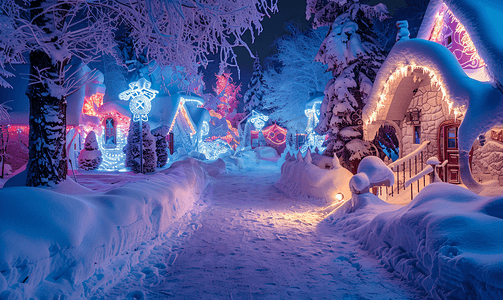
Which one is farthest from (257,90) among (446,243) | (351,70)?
(446,243)

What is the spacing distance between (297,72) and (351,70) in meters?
10.5

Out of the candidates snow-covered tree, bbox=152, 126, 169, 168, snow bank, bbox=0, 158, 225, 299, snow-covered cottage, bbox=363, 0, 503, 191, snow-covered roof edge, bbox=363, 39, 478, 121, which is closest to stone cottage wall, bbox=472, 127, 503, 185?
snow-covered cottage, bbox=363, 0, 503, 191

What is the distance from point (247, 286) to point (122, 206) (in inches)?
91.8

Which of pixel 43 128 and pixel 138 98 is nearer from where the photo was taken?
Result: pixel 43 128

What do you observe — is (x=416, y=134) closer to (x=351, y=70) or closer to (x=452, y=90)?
(x=351, y=70)

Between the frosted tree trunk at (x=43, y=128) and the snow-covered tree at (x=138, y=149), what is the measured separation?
8993mm

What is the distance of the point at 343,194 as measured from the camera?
27.4ft

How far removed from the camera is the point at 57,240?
2.69 m

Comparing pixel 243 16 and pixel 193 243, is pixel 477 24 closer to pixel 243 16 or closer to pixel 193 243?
pixel 243 16

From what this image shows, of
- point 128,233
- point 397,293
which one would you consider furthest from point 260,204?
point 397,293

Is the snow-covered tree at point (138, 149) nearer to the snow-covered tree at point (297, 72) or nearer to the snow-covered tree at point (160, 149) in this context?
the snow-covered tree at point (160, 149)

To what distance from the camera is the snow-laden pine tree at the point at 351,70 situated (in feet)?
34.6

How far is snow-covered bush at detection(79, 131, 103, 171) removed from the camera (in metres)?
14.5

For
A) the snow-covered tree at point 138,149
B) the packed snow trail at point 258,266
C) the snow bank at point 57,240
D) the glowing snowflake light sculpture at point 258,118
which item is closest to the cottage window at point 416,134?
the packed snow trail at point 258,266
